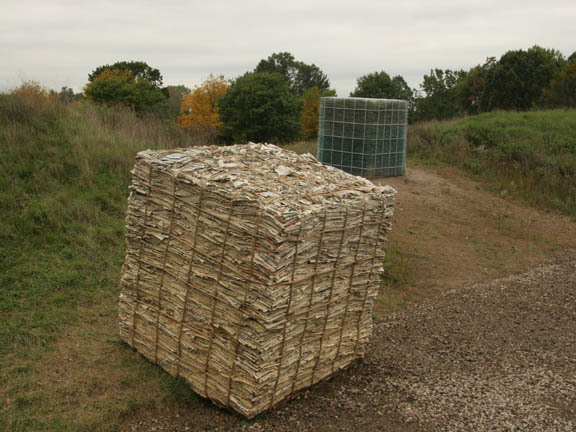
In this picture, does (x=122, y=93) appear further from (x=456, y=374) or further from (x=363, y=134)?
(x=456, y=374)

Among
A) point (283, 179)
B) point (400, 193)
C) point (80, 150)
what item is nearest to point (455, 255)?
point (400, 193)

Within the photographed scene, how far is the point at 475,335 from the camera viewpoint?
645cm

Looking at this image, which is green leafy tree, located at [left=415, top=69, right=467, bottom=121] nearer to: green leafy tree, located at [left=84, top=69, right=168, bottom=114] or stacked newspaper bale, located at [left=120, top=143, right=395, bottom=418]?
green leafy tree, located at [left=84, top=69, right=168, bottom=114]

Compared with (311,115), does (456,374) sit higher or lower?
lower

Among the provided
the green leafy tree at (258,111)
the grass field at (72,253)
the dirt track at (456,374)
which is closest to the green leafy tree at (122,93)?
the green leafy tree at (258,111)

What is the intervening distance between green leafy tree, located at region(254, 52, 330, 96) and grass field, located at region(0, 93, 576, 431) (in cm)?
5031

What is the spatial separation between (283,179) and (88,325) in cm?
323

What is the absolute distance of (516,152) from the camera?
1659cm

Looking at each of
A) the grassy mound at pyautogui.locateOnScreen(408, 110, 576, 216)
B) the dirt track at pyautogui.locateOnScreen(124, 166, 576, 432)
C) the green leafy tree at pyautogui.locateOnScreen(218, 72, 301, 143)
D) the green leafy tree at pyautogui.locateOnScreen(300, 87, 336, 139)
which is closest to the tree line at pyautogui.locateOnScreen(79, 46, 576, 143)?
the green leafy tree at pyautogui.locateOnScreen(218, 72, 301, 143)

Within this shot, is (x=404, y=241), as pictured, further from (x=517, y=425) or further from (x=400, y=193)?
(x=517, y=425)

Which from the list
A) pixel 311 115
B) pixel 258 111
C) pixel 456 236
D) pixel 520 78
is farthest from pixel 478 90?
pixel 456 236

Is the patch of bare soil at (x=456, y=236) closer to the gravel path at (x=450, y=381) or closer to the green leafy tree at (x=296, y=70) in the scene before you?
the gravel path at (x=450, y=381)

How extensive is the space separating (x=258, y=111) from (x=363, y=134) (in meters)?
23.9

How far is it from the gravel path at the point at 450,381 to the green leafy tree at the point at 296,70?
57.9 metres
